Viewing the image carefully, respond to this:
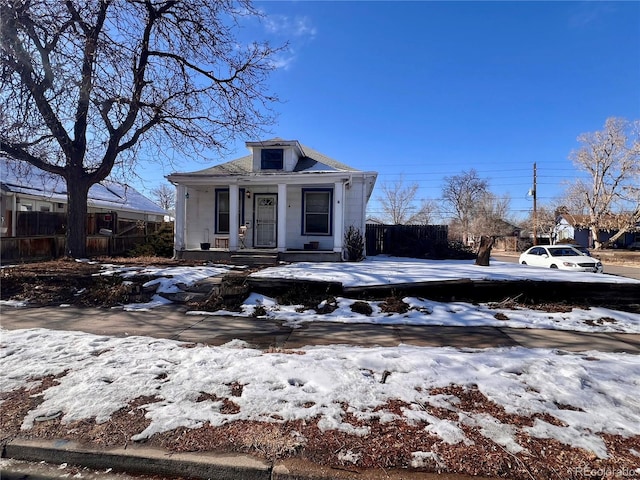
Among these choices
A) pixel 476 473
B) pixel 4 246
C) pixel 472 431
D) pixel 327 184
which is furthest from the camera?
pixel 327 184

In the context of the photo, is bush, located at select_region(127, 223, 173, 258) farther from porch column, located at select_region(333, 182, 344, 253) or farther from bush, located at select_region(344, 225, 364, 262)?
bush, located at select_region(344, 225, 364, 262)

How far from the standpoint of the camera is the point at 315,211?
13.8 meters

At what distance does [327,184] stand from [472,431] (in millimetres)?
11413

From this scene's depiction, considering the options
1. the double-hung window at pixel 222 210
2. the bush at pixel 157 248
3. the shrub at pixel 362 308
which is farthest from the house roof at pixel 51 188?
the shrub at pixel 362 308

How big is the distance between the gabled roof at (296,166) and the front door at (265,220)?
1324 millimetres

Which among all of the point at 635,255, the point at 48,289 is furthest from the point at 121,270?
the point at 635,255

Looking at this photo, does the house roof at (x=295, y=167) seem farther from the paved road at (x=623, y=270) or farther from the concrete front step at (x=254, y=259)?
the paved road at (x=623, y=270)

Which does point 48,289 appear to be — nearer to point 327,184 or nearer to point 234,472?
point 234,472

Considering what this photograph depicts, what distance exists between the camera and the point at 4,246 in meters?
11.2

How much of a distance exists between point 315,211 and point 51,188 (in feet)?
51.1

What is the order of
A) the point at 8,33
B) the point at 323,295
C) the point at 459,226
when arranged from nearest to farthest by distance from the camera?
1. the point at 323,295
2. the point at 8,33
3. the point at 459,226

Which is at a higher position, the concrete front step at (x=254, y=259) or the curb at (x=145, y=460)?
the concrete front step at (x=254, y=259)

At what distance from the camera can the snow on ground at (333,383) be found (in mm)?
2621

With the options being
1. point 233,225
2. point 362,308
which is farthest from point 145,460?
point 233,225
